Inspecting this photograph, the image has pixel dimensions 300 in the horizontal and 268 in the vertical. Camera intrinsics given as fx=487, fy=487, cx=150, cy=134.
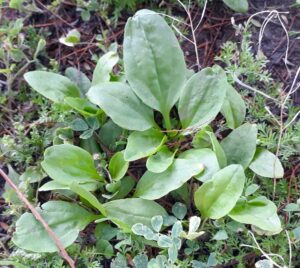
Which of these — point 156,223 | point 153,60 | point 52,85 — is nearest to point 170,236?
point 156,223

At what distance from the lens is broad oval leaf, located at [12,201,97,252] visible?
53.7 inches

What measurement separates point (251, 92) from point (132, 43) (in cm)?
45

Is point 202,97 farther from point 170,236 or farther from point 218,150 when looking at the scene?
point 170,236

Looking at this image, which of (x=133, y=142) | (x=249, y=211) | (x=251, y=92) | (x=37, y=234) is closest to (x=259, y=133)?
(x=251, y=92)

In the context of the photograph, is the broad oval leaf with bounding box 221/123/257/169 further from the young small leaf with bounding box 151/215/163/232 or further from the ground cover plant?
the young small leaf with bounding box 151/215/163/232

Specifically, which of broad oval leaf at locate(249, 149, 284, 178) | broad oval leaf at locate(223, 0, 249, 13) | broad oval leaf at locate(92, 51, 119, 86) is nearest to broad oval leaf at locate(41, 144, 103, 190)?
broad oval leaf at locate(92, 51, 119, 86)

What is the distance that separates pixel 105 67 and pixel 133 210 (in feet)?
1.55

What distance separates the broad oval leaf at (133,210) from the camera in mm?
1393

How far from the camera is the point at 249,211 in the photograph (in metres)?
1.37

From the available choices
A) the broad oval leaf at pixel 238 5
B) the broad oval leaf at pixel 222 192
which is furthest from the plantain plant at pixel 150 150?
the broad oval leaf at pixel 238 5

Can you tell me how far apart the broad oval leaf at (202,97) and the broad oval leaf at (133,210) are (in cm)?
28

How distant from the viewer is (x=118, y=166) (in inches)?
58.3

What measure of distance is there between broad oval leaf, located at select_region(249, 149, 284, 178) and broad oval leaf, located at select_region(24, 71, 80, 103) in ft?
2.03

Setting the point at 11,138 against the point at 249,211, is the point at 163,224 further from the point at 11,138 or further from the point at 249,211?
the point at 11,138
